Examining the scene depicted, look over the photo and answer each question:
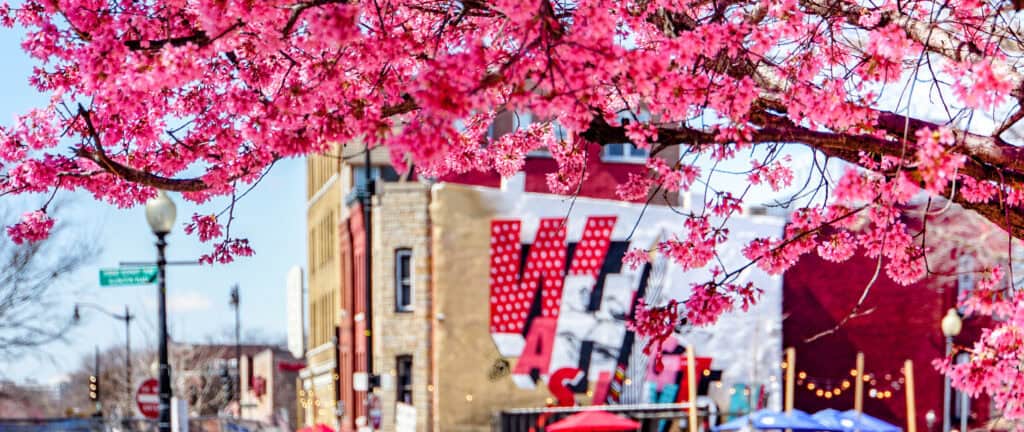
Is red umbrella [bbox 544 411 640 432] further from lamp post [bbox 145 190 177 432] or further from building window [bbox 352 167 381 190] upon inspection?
building window [bbox 352 167 381 190]

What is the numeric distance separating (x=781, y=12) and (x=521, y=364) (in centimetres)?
2991

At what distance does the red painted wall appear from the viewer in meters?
39.2

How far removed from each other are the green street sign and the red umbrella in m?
14.2

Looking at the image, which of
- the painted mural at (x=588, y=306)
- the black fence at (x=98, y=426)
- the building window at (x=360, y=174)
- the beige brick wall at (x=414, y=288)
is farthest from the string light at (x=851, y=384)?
the building window at (x=360, y=174)

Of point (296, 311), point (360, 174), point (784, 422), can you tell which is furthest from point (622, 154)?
point (296, 311)

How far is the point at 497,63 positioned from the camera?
8656 millimetres

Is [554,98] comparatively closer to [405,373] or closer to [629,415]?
[629,415]

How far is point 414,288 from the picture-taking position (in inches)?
1540

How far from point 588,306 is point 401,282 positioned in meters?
5.39

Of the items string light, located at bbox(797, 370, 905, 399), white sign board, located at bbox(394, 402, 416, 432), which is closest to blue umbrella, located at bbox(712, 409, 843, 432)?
string light, located at bbox(797, 370, 905, 399)

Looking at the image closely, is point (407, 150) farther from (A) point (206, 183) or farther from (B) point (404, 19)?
(B) point (404, 19)

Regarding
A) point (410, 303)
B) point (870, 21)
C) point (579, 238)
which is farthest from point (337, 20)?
point (410, 303)

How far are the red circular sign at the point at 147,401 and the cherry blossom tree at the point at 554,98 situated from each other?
913cm

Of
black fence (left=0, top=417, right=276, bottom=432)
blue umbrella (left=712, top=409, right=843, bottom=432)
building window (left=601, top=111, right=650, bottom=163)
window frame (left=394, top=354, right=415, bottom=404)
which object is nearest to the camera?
blue umbrella (left=712, top=409, right=843, bottom=432)
